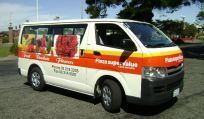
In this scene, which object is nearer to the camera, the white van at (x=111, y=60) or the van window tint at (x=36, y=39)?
the white van at (x=111, y=60)

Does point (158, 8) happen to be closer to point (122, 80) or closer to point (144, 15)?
point (144, 15)

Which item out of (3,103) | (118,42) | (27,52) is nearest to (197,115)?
(118,42)

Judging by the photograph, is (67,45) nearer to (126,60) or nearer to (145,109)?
(126,60)

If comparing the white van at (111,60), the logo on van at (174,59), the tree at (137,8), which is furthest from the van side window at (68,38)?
the tree at (137,8)

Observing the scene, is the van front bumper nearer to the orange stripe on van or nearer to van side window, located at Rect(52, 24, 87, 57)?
the orange stripe on van

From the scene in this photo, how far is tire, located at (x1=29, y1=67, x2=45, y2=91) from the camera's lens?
976cm

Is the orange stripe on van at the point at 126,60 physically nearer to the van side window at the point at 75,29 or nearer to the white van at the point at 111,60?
the white van at the point at 111,60

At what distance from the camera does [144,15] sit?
1647 inches

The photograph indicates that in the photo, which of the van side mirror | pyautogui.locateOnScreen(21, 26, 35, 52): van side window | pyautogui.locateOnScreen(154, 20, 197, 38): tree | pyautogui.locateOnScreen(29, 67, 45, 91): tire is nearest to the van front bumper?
the van side mirror

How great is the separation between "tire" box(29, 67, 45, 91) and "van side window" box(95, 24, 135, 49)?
9.32 feet

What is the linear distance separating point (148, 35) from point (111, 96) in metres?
1.71

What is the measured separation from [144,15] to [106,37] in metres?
34.9

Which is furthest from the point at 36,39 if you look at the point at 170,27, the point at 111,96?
the point at 170,27

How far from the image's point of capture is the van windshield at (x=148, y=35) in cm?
714
